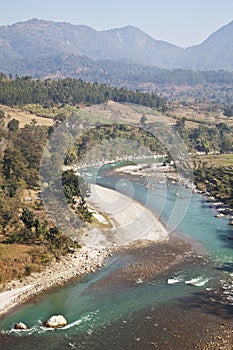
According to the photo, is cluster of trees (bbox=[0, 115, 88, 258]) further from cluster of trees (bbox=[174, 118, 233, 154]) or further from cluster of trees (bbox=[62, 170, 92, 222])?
cluster of trees (bbox=[174, 118, 233, 154])

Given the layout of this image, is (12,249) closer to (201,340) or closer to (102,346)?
(102,346)

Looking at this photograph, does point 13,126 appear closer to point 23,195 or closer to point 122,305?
point 23,195

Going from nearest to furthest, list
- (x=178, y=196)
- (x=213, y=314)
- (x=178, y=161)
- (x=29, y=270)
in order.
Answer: (x=213, y=314)
(x=29, y=270)
(x=178, y=196)
(x=178, y=161)

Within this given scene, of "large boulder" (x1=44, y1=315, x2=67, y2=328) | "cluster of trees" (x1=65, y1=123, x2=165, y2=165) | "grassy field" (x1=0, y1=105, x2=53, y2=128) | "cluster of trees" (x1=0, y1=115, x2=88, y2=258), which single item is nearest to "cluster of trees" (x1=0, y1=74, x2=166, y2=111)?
"grassy field" (x1=0, y1=105, x2=53, y2=128)

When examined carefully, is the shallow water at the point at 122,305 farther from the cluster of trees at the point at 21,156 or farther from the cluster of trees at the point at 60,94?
the cluster of trees at the point at 60,94

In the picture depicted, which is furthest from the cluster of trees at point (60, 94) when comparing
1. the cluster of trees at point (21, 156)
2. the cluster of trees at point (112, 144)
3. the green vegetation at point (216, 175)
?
the green vegetation at point (216, 175)

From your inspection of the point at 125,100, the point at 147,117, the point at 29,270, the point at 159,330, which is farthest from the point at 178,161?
the point at 159,330

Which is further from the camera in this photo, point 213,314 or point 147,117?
point 147,117
